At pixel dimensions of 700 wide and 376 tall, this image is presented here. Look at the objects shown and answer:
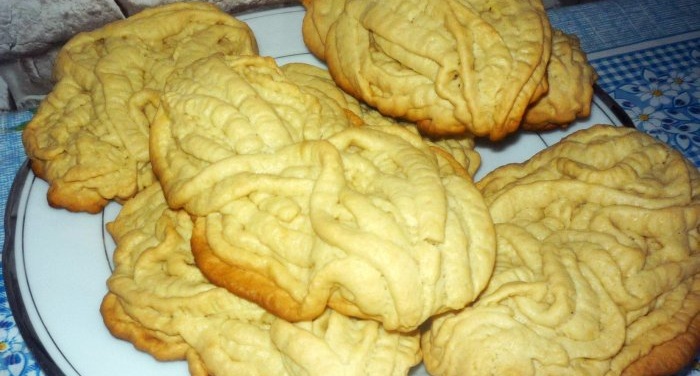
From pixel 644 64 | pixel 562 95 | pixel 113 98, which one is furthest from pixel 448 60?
pixel 644 64

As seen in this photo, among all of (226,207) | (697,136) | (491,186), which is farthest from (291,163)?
(697,136)

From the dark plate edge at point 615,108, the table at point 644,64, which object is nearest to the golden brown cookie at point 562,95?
the dark plate edge at point 615,108

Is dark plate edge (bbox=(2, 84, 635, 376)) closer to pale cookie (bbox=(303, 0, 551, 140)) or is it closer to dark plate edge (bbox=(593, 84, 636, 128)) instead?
pale cookie (bbox=(303, 0, 551, 140))

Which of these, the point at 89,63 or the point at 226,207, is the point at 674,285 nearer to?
the point at 226,207

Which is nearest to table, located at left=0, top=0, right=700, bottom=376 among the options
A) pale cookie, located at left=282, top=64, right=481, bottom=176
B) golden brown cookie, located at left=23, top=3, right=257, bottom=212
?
golden brown cookie, located at left=23, top=3, right=257, bottom=212

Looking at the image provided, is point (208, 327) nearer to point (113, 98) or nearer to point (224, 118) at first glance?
point (224, 118)
